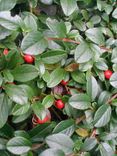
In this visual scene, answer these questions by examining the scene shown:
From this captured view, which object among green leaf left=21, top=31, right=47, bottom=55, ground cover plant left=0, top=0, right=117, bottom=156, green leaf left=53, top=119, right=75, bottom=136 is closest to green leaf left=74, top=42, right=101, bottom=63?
ground cover plant left=0, top=0, right=117, bottom=156

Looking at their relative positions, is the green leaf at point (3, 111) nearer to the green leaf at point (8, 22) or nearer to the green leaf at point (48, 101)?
the green leaf at point (48, 101)

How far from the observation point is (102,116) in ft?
3.88

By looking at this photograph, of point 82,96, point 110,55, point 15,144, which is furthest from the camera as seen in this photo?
point 110,55

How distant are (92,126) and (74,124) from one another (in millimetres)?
67

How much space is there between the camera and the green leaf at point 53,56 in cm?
120

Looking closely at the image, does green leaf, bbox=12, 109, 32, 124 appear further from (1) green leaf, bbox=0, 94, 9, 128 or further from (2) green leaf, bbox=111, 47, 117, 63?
(2) green leaf, bbox=111, 47, 117, 63

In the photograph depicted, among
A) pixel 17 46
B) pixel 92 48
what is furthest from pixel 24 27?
pixel 92 48

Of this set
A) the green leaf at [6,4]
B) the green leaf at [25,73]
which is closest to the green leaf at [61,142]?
the green leaf at [25,73]

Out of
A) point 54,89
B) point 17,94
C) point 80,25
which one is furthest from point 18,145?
point 80,25

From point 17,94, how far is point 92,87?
30 cm

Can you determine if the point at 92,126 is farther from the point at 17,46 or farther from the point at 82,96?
the point at 17,46

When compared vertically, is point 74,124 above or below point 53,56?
below

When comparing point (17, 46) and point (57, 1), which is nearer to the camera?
point (17, 46)

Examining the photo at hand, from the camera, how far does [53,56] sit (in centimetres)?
121
